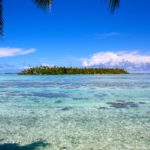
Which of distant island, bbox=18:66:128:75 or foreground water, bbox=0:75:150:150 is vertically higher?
distant island, bbox=18:66:128:75

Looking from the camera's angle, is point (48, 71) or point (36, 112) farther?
point (48, 71)

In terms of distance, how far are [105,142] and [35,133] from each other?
2.04 metres

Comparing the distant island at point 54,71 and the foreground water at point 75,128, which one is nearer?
the foreground water at point 75,128

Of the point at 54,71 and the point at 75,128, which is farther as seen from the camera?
the point at 54,71

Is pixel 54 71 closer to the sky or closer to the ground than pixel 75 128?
closer to the sky

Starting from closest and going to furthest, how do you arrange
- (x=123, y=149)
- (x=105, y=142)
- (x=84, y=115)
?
1. (x=123, y=149)
2. (x=105, y=142)
3. (x=84, y=115)

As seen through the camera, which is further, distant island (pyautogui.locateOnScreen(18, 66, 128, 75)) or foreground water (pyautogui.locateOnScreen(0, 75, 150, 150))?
distant island (pyautogui.locateOnScreen(18, 66, 128, 75))

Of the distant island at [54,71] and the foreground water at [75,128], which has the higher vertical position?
the distant island at [54,71]

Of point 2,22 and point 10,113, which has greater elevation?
point 2,22

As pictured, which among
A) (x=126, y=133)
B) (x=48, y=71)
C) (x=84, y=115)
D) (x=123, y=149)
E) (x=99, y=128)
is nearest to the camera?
(x=123, y=149)

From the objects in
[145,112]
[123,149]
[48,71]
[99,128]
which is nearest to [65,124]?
[99,128]

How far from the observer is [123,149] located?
7.41 meters

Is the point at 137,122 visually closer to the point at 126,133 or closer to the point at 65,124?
the point at 126,133

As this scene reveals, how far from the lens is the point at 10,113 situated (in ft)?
40.0
